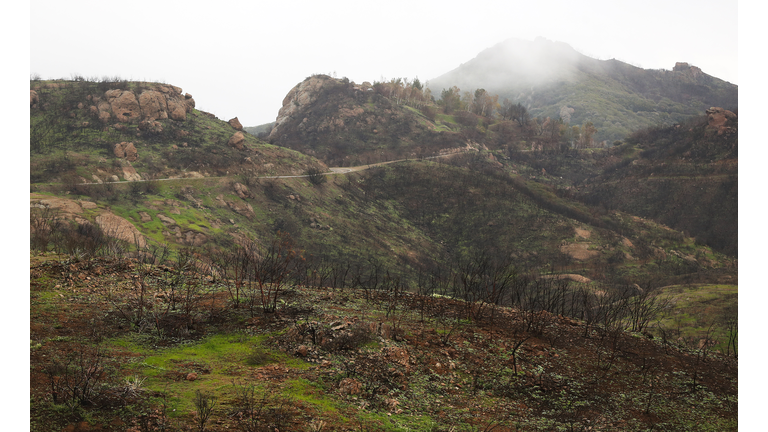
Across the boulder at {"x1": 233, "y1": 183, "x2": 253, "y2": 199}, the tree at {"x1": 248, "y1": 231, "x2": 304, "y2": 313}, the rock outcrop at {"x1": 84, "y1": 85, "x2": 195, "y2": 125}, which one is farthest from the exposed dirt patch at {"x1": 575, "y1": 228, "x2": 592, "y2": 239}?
the rock outcrop at {"x1": 84, "y1": 85, "x2": 195, "y2": 125}

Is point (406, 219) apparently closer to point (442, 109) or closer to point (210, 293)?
point (210, 293)

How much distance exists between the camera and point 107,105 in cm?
4762

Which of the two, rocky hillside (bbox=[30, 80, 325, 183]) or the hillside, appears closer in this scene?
the hillside

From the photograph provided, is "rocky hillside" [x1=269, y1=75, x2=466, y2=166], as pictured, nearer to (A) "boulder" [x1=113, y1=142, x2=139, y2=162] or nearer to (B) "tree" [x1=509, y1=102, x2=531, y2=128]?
(B) "tree" [x1=509, y1=102, x2=531, y2=128]

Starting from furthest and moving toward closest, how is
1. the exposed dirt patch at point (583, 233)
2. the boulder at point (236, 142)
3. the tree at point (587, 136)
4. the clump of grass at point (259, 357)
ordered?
the tree at point (587, 136), the boulder at point (236, 142), the exposed dirt patch at point (583, 233), the clump of grass at point (259, 357)

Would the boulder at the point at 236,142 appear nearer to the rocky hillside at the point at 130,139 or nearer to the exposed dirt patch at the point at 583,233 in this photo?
the rocky hillside at the point at 130,139

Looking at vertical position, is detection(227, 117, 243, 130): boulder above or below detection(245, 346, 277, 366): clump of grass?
above

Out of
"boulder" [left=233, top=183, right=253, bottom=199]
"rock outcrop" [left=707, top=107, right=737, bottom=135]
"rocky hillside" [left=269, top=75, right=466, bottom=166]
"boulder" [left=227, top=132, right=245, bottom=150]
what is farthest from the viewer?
"rocky hillside" [left=269, top=75, right=466, bottom=166]

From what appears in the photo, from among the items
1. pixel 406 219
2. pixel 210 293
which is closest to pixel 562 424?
pixel 210 293

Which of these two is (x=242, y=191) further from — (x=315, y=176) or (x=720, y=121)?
(x=720, y=121)

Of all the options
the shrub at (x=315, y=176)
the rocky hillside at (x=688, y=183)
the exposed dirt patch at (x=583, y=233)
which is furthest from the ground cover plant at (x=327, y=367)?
the rocky hillside at (x=688, y=183)

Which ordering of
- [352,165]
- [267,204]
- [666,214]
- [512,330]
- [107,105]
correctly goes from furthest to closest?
1. [352,165]
2. [666,214]
3. [107,105]
4. [267,204]
5. [512,330]

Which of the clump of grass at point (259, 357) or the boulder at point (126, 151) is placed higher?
the boulder at point (126, 151)

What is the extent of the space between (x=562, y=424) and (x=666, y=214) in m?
66.3
